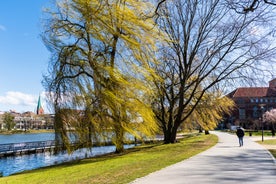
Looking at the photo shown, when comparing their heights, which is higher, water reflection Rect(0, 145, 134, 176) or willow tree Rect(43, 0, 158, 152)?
willow tree Rect(43, 0, 158, 152)

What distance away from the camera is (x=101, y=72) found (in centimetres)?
1745

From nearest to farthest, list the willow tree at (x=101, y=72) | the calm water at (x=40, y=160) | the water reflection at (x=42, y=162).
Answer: the willow tree at (x=101, y=72), the water reflection at (x=42, y=162), the calm water at (x=40, y=160)

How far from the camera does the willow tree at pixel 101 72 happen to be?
17.3 meters

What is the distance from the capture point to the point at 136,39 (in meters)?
18.7

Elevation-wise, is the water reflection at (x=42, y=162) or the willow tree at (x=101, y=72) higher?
the willow tree at (x=101, y=72)

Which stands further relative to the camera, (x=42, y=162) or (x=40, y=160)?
(x=40, y=160)

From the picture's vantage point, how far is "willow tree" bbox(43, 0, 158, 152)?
1730cm

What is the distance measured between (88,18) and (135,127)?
6782 millimetres

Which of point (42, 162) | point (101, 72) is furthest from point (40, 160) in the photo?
point (101, 72)

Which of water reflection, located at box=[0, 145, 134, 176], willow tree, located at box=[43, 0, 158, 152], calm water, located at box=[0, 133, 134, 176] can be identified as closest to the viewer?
willow tree, located at box=[43, 0, 158, 152]

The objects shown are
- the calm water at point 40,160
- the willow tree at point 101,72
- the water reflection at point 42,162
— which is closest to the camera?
the willow tree at point 101,72

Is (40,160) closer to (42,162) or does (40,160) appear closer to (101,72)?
(42,162)

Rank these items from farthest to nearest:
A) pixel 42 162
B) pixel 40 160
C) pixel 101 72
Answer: pixel 40 160, pixel 42 162, pixel 101 72

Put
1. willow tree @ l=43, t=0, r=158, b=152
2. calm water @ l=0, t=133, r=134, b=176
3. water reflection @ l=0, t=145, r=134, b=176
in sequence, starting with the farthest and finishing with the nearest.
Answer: calm water @ l=0, t=133, r=134, b=176, water reflection @ l=0, t=145, r=134, b=176, willow tree @ l=43, t=0, r=158, b=152
